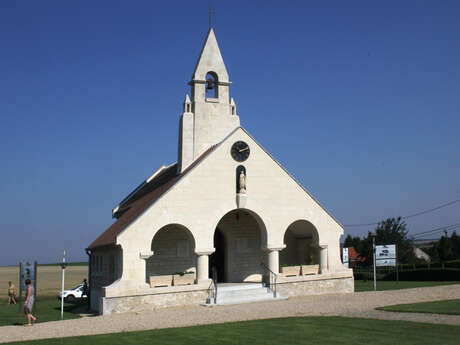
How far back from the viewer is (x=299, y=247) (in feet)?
96.4

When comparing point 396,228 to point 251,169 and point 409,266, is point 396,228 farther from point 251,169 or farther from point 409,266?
point 251,169

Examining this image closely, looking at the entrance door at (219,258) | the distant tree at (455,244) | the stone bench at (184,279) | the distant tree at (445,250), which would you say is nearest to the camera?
the stone bench at (184,279)

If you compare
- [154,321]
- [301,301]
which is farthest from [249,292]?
[154,321]

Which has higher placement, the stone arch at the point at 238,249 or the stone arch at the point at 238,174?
the stone arch at the point at 238,174

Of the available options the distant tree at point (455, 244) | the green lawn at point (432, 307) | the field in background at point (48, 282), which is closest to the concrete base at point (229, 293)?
the green lawn at point (432, 307)

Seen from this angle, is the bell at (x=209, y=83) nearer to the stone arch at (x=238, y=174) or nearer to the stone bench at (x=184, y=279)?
the stone arch at (x=238, y=174)

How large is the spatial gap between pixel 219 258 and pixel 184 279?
533 centimetres

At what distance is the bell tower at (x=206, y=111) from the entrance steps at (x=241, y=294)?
751cm

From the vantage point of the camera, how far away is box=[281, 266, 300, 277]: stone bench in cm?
2531

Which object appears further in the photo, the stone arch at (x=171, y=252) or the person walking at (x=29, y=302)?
the stone arch at (x=171, y=252)

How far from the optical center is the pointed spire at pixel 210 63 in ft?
93.5

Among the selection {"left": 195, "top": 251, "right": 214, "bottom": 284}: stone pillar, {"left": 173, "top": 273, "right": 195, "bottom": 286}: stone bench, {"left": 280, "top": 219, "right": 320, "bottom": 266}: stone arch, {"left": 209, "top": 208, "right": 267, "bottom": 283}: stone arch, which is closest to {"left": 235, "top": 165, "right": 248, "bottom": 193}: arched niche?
{"left": 209, "top": 208, "right": 267, "bottom": 283}: stone arch

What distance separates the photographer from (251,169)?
83.3ft

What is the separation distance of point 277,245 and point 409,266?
2343cm
